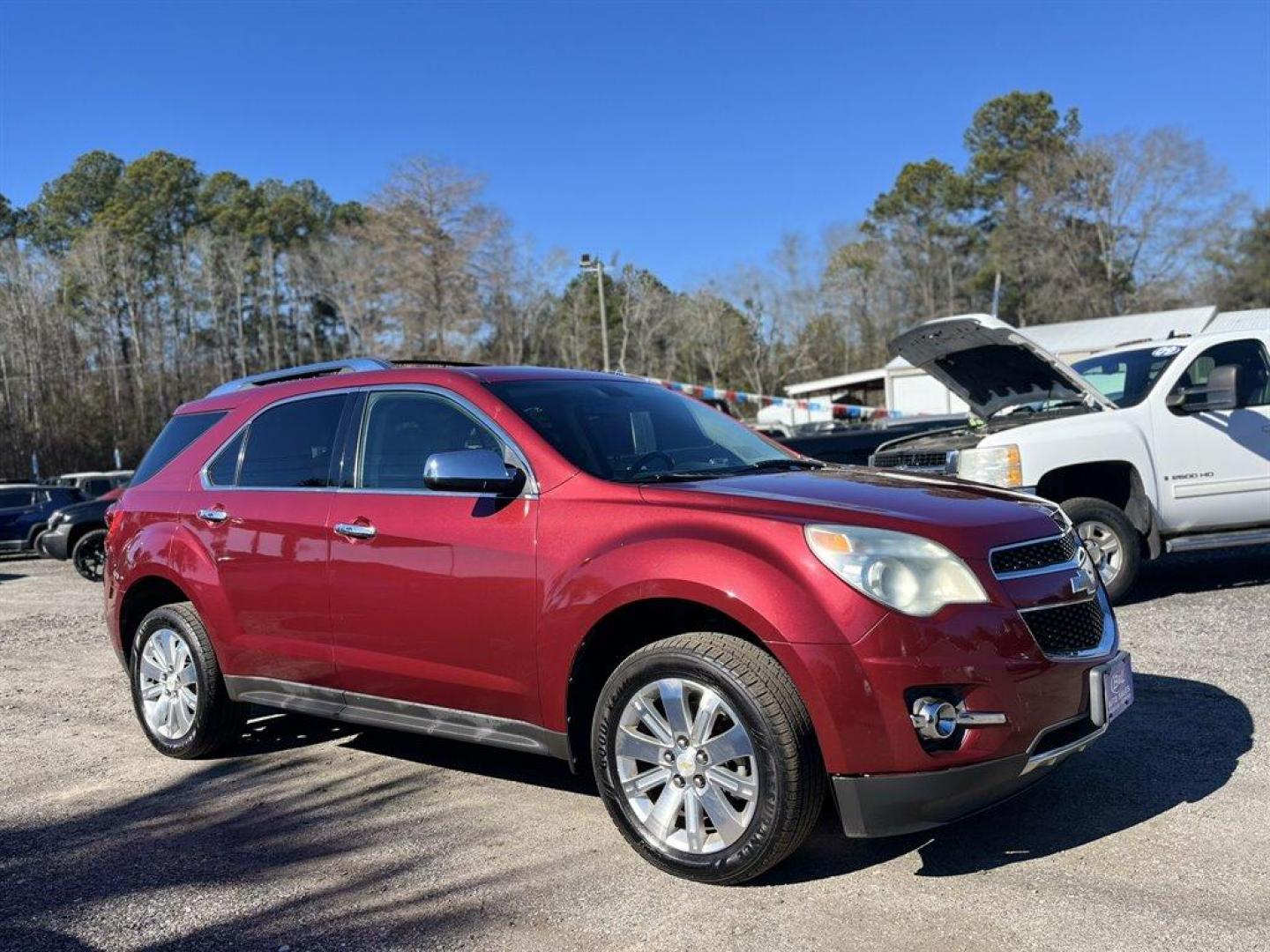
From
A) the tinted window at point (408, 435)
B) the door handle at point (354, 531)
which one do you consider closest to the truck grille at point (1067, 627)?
the tinted window at point (408, 435)

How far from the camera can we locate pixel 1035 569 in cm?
357

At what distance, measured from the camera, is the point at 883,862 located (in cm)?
373

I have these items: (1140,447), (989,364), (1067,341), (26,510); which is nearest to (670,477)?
(1140,447)

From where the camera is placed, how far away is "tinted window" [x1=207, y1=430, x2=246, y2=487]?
5.23m

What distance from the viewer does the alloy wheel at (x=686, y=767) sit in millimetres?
3453

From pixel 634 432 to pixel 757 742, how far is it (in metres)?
1.58

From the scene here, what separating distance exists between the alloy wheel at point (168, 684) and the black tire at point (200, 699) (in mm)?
25

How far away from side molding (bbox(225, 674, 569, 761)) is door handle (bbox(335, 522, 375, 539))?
69 centimetres

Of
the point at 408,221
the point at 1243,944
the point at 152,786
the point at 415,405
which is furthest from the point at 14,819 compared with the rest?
the point at 408,221

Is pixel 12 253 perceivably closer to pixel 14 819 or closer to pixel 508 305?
pixel 508 305

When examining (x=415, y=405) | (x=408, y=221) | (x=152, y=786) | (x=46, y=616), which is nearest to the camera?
(x=415, y=405)

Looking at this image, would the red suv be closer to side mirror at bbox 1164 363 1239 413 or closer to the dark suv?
side mirror at bbox 1164 363 1239 413

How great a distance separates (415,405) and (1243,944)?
139 inches

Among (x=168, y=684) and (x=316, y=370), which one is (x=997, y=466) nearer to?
(x=316, y=370)
